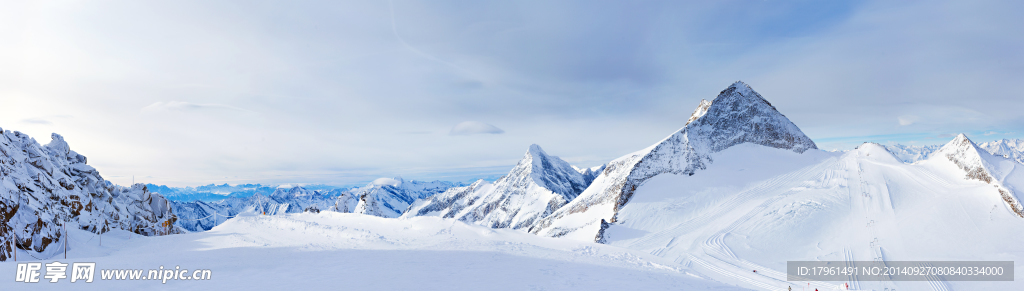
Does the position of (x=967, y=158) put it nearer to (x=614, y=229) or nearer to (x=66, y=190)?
(x=614, y=229)

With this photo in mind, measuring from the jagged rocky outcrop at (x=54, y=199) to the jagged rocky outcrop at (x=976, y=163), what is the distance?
87621mm

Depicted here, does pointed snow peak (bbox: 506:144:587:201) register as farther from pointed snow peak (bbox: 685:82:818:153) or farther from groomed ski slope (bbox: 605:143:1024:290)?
groomed ski slope (bbox: 605:143:1024:290)

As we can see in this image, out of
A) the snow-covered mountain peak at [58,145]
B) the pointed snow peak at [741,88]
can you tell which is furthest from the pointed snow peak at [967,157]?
the snow-covered mountain peak at [58,145]

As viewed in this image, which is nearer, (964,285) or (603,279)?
(603,279)

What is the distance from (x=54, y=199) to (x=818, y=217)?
91.0 meters

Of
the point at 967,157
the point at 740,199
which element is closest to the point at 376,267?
the point at 740,199

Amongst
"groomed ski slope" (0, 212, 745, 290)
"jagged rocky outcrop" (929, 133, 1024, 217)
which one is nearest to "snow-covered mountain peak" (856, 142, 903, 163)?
"jagged rocky outcrop" (929, 133, 1024, 217)

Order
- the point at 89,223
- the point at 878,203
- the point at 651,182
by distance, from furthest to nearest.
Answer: the point at 651,182 < the point at 878,203 < the point at 89,223

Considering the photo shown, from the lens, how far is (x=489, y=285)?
48.4 feet

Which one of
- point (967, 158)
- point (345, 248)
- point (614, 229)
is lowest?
point (614, 229)

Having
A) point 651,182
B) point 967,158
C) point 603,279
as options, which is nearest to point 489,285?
point 603,279

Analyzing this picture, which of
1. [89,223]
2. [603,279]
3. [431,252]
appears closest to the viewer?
[603,279]

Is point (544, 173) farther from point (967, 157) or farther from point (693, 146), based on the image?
point (967, 157)

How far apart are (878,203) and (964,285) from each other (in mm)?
19495
